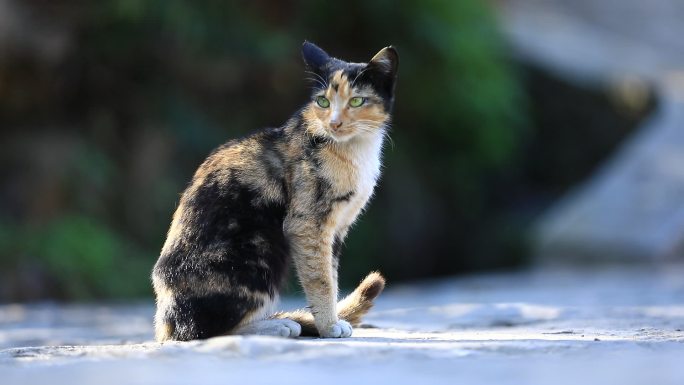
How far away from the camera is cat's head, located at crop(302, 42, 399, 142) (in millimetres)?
4594

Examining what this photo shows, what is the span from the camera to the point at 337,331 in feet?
14.4

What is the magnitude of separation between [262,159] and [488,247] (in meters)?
8.09

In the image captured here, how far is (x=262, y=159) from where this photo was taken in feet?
14.9

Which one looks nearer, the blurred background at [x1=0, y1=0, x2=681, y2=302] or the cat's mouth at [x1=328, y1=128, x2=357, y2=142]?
the cat's mouth at [x1=328, y1=128, x2=357, y2=142]

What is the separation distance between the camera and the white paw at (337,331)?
4.40 m

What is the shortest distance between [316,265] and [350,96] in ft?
2.77

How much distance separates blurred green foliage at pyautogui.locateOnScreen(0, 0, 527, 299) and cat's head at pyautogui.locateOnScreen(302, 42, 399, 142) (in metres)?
5.54

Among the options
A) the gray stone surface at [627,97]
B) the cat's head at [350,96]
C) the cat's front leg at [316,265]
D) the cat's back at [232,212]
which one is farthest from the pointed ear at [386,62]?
the gray stone surface at [627,97]

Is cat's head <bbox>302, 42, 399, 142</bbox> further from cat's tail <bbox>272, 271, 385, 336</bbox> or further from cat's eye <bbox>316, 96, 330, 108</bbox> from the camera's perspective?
cat's tail <bbox>272, 271, 385, 336</bbox>

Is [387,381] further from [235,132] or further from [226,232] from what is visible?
[235,132]

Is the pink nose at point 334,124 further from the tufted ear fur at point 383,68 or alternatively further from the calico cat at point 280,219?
the tufted ear fur at point 383,68

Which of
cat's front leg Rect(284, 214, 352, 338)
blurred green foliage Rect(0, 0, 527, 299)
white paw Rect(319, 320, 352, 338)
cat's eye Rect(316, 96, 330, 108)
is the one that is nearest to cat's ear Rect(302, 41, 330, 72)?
cat's eye Rect(316, 96, 330, 108)

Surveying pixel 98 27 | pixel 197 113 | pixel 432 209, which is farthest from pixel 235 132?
pixel 432 209

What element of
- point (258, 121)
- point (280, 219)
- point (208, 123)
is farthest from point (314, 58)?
point (258, 121)
